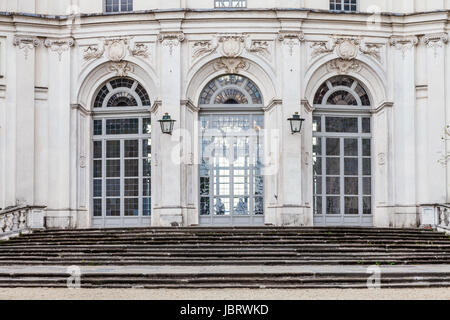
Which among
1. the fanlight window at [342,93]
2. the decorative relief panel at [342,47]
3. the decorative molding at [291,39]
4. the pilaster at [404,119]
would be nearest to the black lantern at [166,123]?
the decorative molding at [291,39]

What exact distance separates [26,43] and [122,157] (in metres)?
4.25

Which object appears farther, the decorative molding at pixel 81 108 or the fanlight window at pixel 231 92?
the fanlight window at pixel 231 92

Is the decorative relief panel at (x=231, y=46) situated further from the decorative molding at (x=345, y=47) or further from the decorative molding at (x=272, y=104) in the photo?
the decorative molding at (x=345, y=47)

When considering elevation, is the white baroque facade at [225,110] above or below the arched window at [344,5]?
below

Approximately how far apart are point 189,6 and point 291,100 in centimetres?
396

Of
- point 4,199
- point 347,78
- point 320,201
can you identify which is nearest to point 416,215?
point 320,201

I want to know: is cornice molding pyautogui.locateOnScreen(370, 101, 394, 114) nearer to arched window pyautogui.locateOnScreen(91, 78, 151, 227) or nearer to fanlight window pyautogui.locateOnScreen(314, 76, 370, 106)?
fanlight window pyautogui.locateOnScreen(314, 76, 370, 106)

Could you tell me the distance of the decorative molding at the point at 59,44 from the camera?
26.4 meters

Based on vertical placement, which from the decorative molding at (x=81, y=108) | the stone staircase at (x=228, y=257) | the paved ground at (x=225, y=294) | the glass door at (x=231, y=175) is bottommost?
the paved ground at (x=225, y=294)

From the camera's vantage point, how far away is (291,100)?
25.8m

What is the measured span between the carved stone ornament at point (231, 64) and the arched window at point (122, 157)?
2370 millimetres

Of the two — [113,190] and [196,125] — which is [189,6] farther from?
[113,190]

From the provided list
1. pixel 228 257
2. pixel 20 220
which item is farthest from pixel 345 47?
pixel 20 220
